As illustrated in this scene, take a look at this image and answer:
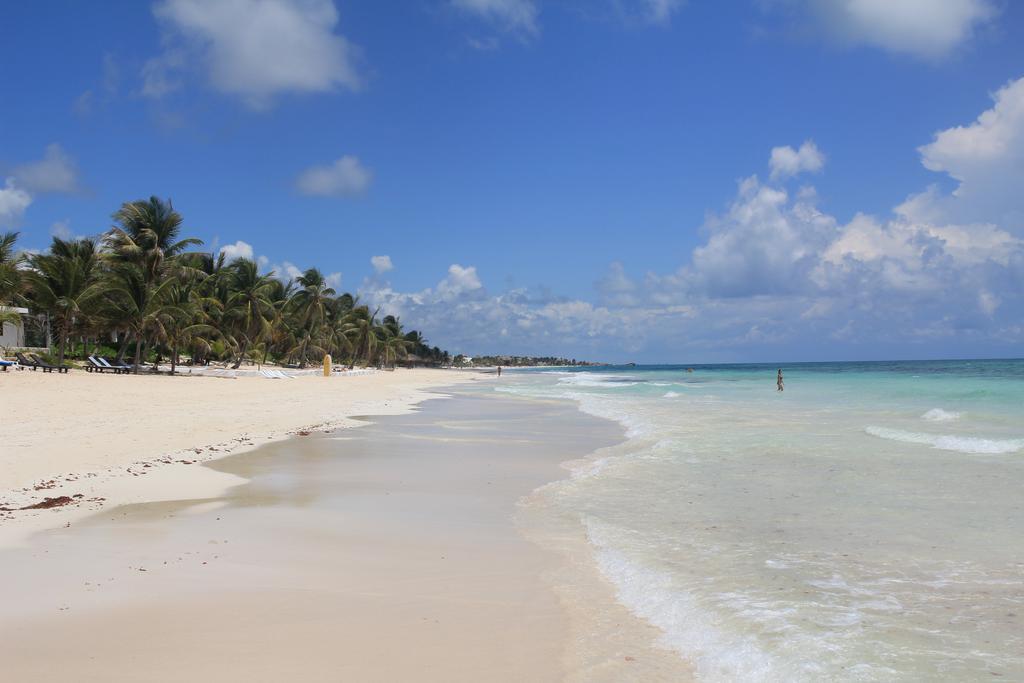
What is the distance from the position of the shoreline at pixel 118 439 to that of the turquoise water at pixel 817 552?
5.21 m

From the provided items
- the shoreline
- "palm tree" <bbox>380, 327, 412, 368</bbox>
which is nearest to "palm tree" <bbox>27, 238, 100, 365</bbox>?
the shoreline

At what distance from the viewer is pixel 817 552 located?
6.19m

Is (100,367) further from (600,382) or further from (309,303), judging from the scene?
(600,382)

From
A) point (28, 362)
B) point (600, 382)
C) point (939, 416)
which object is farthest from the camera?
point (600, 382)

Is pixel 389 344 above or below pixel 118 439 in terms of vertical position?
above

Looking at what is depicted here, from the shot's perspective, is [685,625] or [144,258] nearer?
[685,625]

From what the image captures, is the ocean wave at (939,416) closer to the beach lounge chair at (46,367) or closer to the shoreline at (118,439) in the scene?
the shoreline at (118,439)

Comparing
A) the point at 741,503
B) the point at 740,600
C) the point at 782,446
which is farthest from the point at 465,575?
the point at 782,446

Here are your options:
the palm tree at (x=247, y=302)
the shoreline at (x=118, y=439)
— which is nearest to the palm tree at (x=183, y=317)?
the palm tree at (x=247, y=302)

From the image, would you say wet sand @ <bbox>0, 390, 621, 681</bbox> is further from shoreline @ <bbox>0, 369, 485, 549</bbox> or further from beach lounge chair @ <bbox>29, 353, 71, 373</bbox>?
beach lounge chair @ <bbox>29, 353, 71, 373</bbox>

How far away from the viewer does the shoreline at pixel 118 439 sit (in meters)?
7.62

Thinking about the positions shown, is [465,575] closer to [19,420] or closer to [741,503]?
[741,503]

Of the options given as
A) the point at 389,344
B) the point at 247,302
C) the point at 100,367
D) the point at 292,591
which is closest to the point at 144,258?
the point at 100,367

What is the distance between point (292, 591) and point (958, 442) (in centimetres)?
1476
